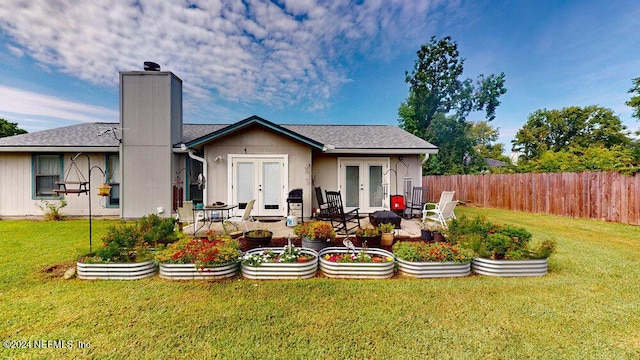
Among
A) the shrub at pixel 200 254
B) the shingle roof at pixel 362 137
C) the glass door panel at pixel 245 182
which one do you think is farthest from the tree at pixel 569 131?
the shrub at pixel 200 254

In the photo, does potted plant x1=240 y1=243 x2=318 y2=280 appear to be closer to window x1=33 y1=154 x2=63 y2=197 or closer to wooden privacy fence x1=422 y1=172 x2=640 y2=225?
window x1=33 y1=154 x2=63 y2=197

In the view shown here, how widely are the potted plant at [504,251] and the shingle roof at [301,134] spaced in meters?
4.56

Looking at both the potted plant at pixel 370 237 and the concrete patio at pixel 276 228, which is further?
the concrete patio at pixel 276 228

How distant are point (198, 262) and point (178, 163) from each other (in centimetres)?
618

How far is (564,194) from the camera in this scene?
9.08m

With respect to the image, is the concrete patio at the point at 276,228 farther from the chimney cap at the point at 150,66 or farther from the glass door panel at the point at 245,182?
the chimney cap at the point at 150,66

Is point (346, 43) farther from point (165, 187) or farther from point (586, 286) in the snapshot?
point (586, 286)

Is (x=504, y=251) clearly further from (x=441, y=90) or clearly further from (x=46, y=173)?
(x=441, y=90)

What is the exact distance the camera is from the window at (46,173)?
8.48 meters

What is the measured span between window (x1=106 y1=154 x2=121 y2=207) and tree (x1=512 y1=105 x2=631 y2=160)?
34296 millimetres

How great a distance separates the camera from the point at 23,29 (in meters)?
8.71

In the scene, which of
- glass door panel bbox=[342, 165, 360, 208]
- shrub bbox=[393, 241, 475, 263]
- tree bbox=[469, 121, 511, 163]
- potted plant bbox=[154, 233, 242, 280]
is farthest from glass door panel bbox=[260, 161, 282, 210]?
tree bbox=[469, 121, 511, 163]

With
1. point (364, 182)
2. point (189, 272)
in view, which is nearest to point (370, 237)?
point (189, 272)

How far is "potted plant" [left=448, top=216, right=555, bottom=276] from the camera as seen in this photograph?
3.69 metres
